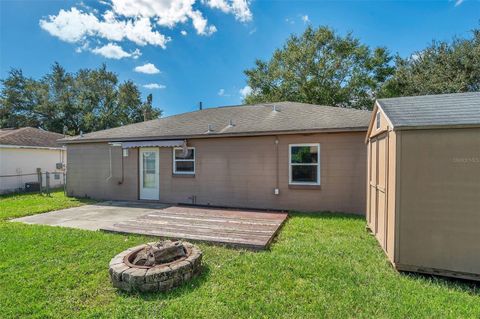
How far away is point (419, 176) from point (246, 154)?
6.05 meters

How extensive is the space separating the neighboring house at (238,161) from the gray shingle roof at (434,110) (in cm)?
315

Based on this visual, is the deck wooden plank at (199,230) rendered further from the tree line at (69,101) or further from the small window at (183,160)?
the tree line at (69,101)

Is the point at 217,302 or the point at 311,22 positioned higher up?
the point at 311,22

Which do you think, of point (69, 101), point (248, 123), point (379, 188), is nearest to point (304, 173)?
point (248, 123)

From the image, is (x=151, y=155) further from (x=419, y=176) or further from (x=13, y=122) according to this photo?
(x=13, y=122)

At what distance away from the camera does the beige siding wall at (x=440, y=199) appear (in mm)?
3512

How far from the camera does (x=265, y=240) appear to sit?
5.38 meters

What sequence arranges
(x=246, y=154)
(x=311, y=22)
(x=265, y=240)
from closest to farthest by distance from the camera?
(x=265, y=240) < (x=246, y=154) < (x=311, y=22)

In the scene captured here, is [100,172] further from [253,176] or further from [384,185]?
[384,185]

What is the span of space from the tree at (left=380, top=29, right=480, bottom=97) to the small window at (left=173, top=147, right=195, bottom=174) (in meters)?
19.5

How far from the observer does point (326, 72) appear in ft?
83.6

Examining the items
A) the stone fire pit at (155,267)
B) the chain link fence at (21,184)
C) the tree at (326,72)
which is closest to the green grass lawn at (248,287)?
the stone fire pit at (155,267)

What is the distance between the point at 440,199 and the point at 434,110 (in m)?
1.42

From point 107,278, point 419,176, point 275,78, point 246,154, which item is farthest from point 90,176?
point 275,78
